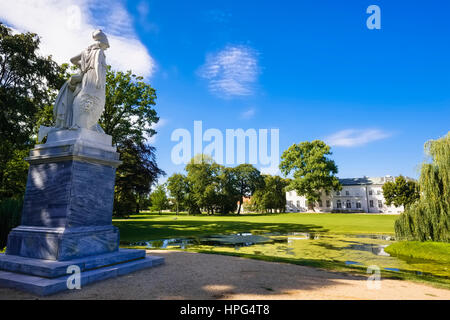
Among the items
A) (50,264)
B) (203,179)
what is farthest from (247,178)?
(50,264)

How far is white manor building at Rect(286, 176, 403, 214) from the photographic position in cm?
6200

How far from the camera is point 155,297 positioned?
389cm

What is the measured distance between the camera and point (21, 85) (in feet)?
51.4

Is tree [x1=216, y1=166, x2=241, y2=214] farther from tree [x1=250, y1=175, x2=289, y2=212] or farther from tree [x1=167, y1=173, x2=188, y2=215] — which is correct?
tree [x1=167, y1=173, x2=188, y2=215]

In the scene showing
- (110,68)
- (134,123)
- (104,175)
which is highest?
(110,68)

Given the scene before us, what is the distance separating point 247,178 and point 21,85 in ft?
172

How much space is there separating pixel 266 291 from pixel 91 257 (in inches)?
143

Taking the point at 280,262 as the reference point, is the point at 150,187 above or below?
A: above

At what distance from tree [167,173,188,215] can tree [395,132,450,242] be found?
52.5 m

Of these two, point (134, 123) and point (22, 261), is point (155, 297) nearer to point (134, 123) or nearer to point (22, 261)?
point (22, 261)

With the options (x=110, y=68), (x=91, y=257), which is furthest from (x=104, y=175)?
(x=110, y=68)

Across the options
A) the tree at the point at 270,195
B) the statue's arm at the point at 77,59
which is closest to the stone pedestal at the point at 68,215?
the statue's arm at the point at 77,59

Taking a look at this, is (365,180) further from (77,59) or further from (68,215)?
(68,215)

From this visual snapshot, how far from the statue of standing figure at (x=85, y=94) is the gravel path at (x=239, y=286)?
3789mm
